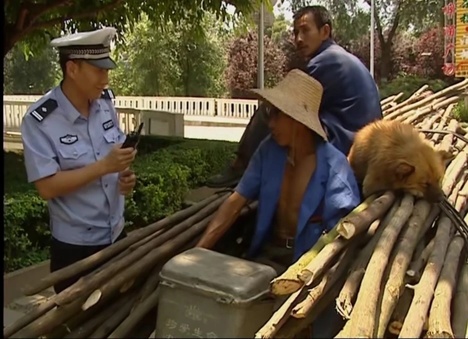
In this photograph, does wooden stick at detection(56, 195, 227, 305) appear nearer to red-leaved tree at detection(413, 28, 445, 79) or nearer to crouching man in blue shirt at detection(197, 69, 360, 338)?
crouching man in blue shirt at detection(197, 69, 360, 338)

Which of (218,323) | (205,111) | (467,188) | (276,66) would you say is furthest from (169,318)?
(276,66)

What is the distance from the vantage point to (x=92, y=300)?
1903mm

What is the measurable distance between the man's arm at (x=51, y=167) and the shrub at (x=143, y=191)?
195cm

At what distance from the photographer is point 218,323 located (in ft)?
4.82

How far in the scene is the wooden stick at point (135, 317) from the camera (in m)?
1.79

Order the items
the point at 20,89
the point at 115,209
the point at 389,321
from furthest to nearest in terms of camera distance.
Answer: the point at 20,89 < the point at 115,209 < the point at 389,321

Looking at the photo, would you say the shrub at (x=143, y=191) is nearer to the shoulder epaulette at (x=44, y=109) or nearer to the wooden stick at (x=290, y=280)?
the shoulder epaulette at (x=44, y=109)

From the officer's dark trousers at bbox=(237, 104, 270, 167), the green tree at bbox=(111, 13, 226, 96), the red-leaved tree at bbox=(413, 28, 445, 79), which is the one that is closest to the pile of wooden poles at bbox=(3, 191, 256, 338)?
the officer's dark trousers at bbox=(237, 104, 270, 167)

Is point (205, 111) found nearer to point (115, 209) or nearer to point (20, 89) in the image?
point (20, 89)

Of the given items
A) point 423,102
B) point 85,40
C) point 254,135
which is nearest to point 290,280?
point 85,40

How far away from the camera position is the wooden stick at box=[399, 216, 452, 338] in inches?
59.9

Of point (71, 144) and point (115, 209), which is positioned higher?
point (71, 144)

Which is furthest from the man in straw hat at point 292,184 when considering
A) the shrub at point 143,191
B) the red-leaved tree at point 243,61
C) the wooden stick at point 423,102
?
the red-leaved tree at point 243,61

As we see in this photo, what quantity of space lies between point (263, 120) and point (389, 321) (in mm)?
1165
